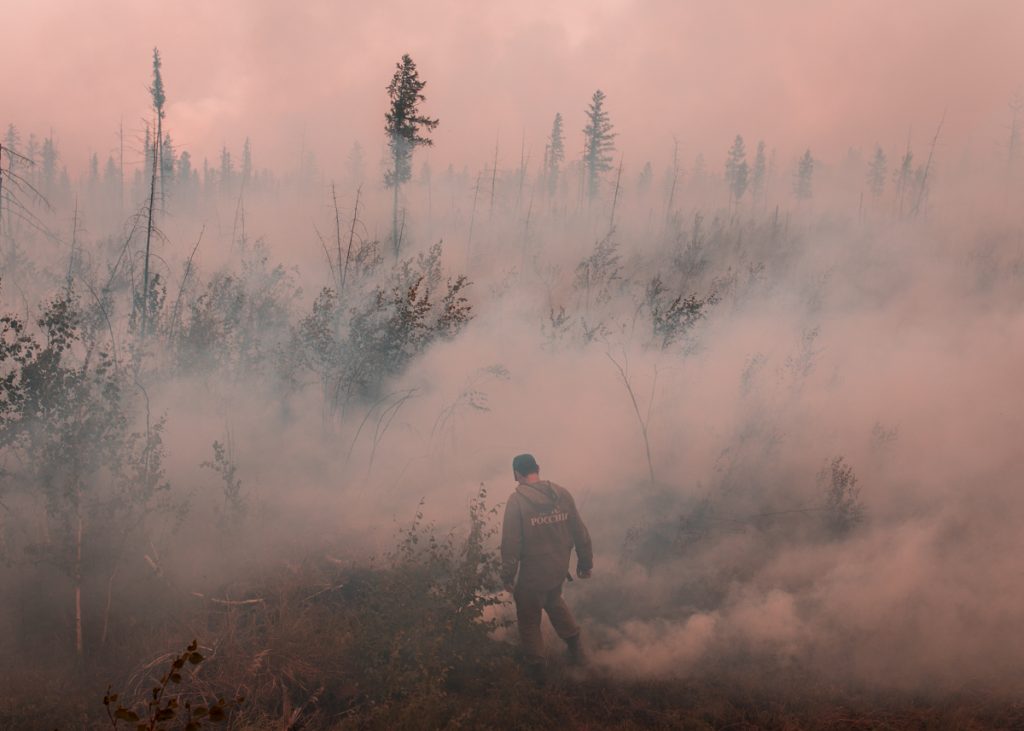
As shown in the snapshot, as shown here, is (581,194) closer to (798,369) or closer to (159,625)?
(798,369)

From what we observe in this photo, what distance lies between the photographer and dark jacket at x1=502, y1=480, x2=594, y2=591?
17.6ft

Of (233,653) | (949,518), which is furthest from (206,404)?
(949,518)

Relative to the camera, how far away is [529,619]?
5387 mm

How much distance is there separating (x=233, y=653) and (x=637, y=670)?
10.5 ft

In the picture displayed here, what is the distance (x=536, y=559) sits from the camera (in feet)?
17.7

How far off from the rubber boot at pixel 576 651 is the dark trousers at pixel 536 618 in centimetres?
5

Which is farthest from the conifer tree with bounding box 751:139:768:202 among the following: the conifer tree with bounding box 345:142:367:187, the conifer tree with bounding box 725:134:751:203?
the conifer tree with bounding box 345:142:367:187

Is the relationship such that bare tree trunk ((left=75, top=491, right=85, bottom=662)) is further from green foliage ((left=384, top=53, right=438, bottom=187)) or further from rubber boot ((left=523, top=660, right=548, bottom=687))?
green foliage ((left=384, top=53, right=438, bottom=187))

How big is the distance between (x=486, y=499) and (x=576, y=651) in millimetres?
2663

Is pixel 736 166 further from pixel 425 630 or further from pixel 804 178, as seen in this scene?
pixel 425 630

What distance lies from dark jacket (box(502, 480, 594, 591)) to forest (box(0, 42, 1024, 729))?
0.34 meters

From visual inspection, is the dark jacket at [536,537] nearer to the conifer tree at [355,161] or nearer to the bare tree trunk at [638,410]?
the bare tree trunk at [638,410]

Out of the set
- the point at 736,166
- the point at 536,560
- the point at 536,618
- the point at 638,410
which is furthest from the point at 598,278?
the point at 736,166


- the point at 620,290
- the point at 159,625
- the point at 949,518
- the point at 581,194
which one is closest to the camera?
the point at 159,625
